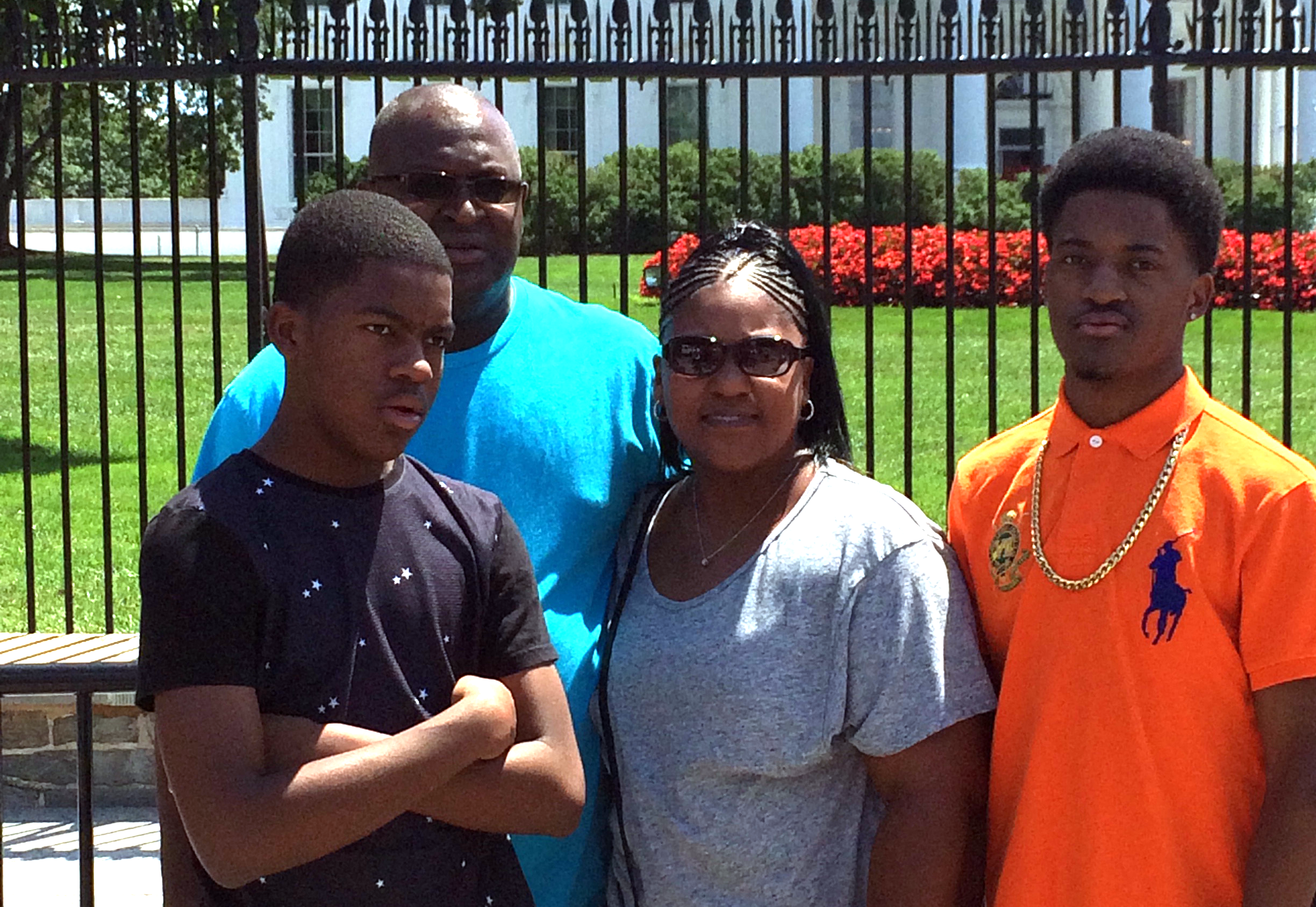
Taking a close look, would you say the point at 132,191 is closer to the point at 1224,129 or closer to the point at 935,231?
the point at 935,231

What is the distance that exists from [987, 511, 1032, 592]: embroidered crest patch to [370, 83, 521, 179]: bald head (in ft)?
3.22

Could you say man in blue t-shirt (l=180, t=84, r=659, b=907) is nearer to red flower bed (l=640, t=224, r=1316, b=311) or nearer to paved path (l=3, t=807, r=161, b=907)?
paved path (l=3, t=807, r=161, b=907)

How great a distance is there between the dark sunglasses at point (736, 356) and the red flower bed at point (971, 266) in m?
9.31

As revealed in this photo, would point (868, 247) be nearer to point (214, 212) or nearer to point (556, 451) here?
point (214, 212)

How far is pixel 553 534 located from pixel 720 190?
16497 mm

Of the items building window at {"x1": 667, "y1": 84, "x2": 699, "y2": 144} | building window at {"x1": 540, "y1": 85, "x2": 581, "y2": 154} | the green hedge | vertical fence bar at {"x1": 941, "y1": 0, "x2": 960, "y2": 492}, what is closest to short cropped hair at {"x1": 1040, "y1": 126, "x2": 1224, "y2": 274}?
vertical fence bar at {"x1": 941, "y1": 0, "x2": 960, "y2": 492}

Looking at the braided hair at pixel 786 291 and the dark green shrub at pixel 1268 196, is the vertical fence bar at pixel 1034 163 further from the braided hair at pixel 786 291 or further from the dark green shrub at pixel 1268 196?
the dark green shrub at pixel 1268 196

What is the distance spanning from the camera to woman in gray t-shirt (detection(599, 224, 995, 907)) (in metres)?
2.35

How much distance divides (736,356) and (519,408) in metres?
0.40

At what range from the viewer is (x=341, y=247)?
6.93 ft

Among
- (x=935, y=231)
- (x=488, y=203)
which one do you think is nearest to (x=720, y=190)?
(x=935, y=231)

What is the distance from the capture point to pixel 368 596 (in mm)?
2096

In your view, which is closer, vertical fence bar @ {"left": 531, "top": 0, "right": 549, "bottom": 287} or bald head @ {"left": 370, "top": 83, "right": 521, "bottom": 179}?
bald head @ {"left": 370, "top": 83, "right": 521, "bottom": 179}

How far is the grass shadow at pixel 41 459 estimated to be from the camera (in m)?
9.80
